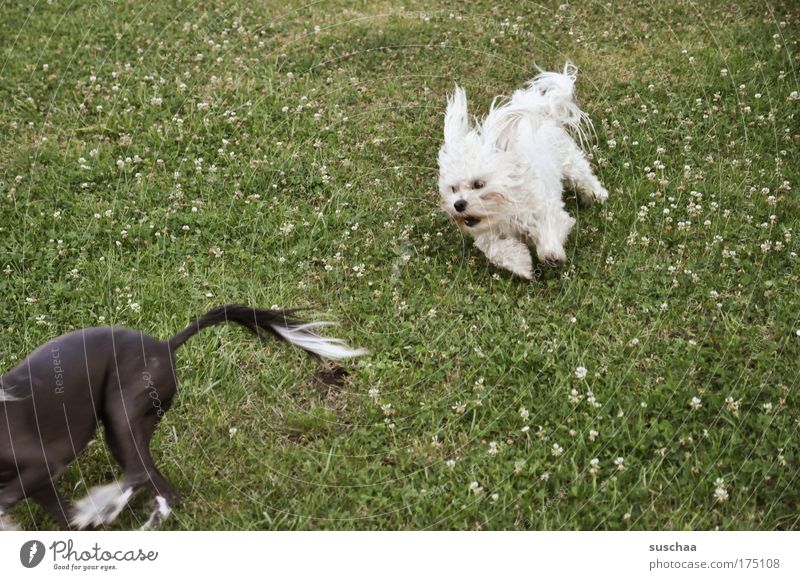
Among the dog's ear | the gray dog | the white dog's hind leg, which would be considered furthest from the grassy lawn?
the dog's ear

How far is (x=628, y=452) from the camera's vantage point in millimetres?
4215

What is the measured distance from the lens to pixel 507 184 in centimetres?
551

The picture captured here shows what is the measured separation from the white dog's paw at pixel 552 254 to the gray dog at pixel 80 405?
7.75 feet

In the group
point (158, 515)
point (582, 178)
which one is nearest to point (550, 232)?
point (582, 178)

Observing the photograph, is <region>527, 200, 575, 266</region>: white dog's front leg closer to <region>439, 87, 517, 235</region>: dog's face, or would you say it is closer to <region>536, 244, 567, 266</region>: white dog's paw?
<region>536, 244, 567, 266</region>: white dog's paw

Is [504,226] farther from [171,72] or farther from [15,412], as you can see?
[171,72]

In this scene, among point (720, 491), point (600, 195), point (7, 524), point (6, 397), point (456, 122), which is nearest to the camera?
point (6, 397)

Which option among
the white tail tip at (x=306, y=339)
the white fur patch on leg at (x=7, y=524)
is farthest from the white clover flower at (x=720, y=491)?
the white fur patch on leg at (x=7, y=524)

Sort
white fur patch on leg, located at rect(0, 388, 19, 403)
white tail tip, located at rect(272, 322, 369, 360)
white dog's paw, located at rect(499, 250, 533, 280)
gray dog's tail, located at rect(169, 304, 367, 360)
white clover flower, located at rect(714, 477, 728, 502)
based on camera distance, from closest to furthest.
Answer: white fur patch on leg, located at rect(0, 388, 19, 403), white clover flower, located at rect(714, 477, 728, 502), gray dog's tail, located at rect(169, 304, 367, 360), white tail tip, located at rect(272, 322, 369, 360), white dog's paw, located at rect(499, 250, 533, 280)

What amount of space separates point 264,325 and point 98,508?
1.27 m

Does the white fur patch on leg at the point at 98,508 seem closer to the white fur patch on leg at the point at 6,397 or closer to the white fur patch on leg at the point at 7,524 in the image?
the white fur patch on leg at the point at 7,524

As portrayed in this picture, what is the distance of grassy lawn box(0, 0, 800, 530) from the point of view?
4211 mm

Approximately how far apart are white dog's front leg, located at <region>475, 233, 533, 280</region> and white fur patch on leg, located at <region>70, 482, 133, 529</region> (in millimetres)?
2807

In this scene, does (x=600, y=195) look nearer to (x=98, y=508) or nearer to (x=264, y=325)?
(x=264, y=325)
